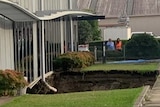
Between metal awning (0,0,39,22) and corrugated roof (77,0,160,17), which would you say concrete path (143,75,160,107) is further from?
corrugated roof (77,0,160,17)

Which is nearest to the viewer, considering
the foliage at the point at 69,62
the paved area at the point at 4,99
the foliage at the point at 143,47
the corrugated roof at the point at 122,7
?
the paved area at the point at 4,99

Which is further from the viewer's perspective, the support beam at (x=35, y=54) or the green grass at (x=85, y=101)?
the support beam at (x=35, y=54)

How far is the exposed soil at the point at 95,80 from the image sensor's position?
1130 inches

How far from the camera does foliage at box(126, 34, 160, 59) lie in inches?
1484

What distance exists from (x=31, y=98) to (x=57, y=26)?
14897mm

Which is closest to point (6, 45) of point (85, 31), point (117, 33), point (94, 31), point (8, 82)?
Result: point (8, 82)

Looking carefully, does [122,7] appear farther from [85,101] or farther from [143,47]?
[85,101]

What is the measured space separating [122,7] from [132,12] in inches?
147

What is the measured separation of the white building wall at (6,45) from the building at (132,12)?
4096 centimetres

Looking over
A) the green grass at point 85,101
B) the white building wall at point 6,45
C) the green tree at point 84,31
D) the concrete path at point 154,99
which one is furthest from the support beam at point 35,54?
the green tree at point 84,31

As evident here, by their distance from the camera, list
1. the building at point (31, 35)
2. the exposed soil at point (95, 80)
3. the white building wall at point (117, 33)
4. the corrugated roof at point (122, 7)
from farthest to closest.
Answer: the corrugated roof at point (122, 7) → the white building wall at point (117, 33) → the exposed soil at point (95, 80) → the building at point (31, 35)

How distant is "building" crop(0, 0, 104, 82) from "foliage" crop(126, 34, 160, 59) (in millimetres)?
5943

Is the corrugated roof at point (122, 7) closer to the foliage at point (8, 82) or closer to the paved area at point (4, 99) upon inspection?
the foliage at point (8, 82)

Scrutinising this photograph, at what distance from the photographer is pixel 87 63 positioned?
3250cm
